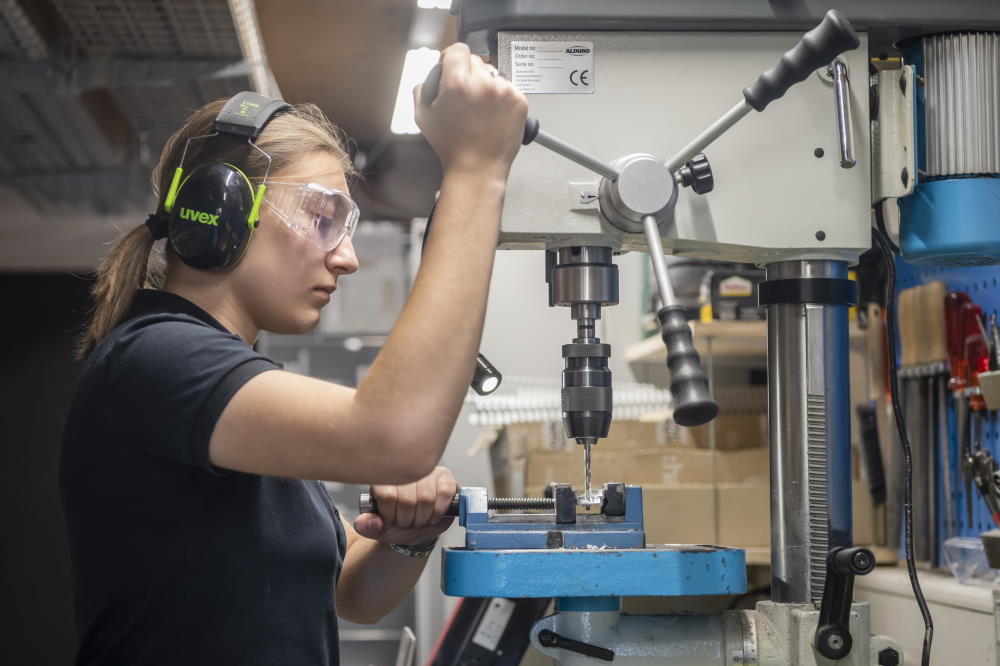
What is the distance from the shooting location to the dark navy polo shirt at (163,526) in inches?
39.4

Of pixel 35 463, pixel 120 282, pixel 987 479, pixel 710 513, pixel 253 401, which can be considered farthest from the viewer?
pixel 35 463

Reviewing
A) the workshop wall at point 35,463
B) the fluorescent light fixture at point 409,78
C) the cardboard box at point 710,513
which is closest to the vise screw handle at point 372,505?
the cardboard box at point 710,513

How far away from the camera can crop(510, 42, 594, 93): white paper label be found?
124cm

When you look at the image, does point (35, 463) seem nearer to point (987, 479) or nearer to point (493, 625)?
point (493, 625)

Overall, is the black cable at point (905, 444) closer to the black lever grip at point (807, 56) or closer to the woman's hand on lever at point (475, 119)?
the black lever grip at point (807, 56)

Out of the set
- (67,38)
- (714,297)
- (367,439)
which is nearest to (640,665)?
(367,439)

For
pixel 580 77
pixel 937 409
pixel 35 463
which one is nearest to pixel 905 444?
pixel 580 77

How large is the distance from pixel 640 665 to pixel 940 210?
2.19 ft

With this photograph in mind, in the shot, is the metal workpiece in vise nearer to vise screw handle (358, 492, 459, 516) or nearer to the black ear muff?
vise screw handle (358, 492, 459, 516)

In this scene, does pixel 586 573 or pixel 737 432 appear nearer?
pixel 586 573

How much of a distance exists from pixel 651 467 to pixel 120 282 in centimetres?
170

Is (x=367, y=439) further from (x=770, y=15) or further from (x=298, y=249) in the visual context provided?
(x=770, y=15)

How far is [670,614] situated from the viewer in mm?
1203

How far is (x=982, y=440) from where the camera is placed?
6.45 feet
